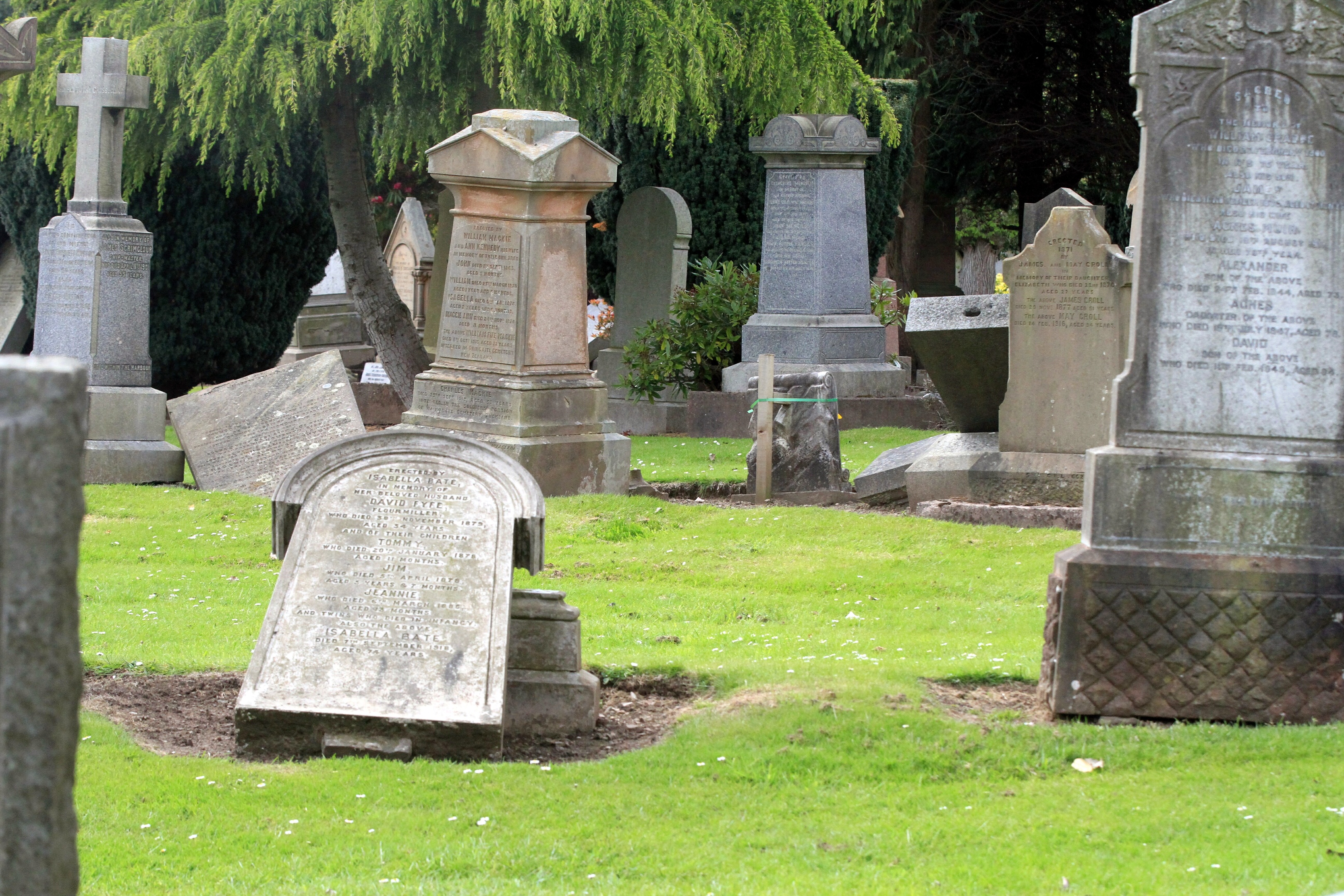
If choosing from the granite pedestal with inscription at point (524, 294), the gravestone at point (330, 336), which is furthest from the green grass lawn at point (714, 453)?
the gravestone at point (330, 336)

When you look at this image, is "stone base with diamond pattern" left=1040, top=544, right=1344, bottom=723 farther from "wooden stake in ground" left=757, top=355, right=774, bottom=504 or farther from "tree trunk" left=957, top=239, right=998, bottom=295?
"tree trunk" left=957, top=239, right=998, bottom=295

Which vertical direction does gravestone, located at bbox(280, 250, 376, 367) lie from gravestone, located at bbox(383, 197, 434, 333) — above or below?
below

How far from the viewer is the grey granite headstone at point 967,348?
11.1 metres

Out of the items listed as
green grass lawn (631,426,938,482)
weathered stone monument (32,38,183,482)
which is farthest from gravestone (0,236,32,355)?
green grass lawn (631,426,938,482)

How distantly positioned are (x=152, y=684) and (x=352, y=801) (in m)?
1.97

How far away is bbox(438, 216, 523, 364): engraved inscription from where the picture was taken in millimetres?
11453

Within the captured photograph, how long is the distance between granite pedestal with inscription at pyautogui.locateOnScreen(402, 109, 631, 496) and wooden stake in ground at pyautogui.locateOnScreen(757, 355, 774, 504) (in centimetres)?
113

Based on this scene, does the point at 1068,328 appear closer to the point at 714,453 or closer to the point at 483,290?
the point at 483,290

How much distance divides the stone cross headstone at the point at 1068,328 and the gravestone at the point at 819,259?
19.8 feet

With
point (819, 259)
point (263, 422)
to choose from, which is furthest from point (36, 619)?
point (819, 259)

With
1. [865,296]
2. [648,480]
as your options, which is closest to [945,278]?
[865,296]

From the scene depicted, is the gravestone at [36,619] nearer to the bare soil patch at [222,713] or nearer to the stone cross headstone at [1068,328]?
the bare soil patch at [222,713]

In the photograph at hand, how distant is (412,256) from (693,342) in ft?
26.5

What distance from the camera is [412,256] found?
23.5 meters
